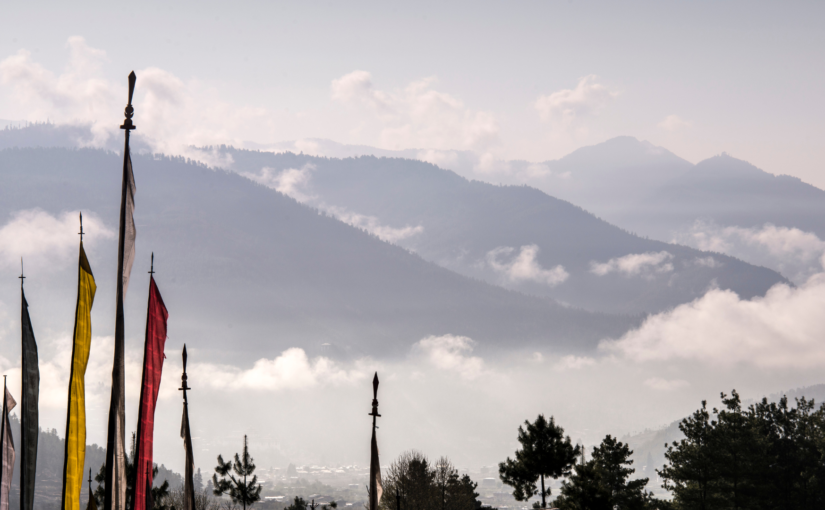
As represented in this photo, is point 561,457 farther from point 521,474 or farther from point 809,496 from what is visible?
point 809,496

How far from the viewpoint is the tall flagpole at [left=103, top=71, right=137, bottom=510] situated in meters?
25.7

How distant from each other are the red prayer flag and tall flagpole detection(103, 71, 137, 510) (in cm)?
70

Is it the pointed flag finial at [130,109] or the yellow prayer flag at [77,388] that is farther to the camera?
the yellow prayer flag at [77,388]

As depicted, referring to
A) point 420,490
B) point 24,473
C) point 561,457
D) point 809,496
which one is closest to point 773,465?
point 809,496

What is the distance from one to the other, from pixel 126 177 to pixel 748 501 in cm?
6355

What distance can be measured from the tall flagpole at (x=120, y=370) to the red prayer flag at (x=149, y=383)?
70cm

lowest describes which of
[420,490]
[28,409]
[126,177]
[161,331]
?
[420,490]

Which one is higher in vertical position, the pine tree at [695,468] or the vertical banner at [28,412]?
the vertical banner at [28,412]

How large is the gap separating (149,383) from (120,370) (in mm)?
2118

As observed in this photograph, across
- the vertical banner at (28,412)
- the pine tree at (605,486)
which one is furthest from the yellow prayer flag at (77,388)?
the pine tree at (605,486)

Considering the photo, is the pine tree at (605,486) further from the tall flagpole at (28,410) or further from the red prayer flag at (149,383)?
the red prayer flag at (149,383)

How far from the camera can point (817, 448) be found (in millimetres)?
71875

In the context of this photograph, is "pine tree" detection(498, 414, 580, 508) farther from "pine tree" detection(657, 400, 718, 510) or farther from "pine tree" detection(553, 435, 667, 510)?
"pine tree" detection(657, 400, 718, 510)

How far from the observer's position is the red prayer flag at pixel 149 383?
89.6 ft
